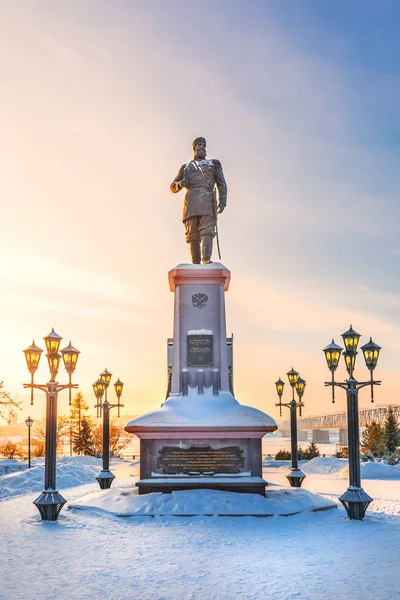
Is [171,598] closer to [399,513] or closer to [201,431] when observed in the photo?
[201,431]

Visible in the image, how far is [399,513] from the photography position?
13102 millimetres

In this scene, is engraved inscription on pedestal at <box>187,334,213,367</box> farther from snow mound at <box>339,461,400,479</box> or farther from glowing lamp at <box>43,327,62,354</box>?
snow mound at <box>339,461,400,479</box>

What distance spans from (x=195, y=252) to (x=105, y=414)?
6645mm

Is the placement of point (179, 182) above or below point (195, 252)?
above

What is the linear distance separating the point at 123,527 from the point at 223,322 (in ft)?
21.9

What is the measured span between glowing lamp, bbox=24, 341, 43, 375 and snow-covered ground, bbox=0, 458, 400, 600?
11.0 feet

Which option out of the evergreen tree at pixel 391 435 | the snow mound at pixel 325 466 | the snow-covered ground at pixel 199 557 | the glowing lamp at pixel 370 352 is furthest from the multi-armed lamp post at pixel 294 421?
the evergreen tree at pixel 391 435

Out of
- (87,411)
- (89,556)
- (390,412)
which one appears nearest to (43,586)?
(89,556)

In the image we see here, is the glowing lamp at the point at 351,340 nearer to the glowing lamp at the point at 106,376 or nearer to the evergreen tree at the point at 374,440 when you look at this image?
the glowing lamp at the point at 106,376

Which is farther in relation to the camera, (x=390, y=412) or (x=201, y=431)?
(x=390, y=412)

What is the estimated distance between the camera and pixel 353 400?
12.7 metres

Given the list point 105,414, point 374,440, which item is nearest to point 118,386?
point 105,414

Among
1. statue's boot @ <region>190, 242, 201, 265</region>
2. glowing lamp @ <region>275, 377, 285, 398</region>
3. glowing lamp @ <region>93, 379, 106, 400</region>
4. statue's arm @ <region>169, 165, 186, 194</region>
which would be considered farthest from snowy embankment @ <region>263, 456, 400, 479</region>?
statue's arm @ <region>169, 165, 186, 194</region>

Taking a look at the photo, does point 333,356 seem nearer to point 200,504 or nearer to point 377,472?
point 200,504
